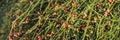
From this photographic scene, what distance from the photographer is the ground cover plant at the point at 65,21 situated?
6.70 ft

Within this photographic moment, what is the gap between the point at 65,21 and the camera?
2107 millimetres

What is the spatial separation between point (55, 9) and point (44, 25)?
139 mm

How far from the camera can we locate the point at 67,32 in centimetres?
208

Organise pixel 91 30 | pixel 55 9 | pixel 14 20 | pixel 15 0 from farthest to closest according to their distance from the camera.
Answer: pixel 15 0
pixel 14 20
pixel 55 9
pixel 91 30

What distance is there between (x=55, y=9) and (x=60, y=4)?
11cm

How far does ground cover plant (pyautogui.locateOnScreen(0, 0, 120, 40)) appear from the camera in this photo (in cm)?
204

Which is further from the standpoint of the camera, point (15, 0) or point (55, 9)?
point (15, 0)

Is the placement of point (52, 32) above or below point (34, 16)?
below

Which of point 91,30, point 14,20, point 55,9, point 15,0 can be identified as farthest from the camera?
point 15,0

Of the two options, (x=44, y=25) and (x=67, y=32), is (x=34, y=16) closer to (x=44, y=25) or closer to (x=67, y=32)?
(x=44, y=25)

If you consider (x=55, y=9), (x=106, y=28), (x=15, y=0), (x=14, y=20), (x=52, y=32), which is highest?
(x=15, y=0)

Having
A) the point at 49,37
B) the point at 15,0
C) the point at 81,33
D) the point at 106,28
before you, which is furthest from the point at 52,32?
the point at 15,0

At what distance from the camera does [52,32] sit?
210 centimetres

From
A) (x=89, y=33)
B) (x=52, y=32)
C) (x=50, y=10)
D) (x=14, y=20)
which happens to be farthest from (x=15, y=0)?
(x=89, y=33)
